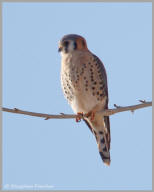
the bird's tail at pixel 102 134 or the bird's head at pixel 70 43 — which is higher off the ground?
the bird's head at pixel 70 43

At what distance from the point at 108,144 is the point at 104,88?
2.97 ft

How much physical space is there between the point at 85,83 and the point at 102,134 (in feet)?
3.17

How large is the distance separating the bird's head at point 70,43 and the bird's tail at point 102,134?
3.69 ft

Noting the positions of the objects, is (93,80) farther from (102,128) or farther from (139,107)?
(139,107)

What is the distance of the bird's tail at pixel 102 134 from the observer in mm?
6668

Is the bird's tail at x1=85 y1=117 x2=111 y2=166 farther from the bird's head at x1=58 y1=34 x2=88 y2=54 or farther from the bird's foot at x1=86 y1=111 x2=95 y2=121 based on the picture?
the bird's head at x1=58 y1=34 x2=88 y2=54

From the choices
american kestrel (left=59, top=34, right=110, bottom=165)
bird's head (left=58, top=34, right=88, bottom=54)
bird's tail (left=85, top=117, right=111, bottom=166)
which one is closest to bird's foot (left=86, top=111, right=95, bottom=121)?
american kestrel (left=59, top=34, right=110, bottom=165)

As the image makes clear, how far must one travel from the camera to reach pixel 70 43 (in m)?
6.64

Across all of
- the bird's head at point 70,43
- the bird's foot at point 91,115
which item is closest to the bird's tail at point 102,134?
the bird's foot at point 91,115

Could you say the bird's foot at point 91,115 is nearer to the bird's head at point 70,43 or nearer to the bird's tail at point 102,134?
the bird's tail at point 102,134

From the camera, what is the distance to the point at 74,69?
639cm

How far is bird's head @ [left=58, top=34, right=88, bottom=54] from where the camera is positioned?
657 centimetres

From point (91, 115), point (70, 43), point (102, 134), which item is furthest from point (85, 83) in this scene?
point (102, 134)

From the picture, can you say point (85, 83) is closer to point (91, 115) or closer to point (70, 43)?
point (91, 115)
